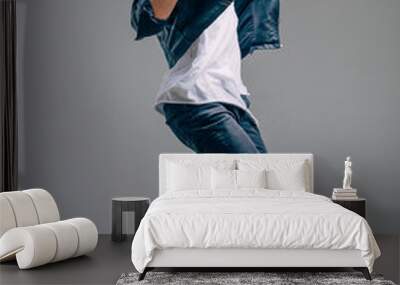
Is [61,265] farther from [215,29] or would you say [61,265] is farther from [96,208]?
[215,29]

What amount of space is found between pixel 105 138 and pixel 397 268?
3.27 metres

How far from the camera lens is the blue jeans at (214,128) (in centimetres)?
689

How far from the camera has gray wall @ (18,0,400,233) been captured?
7.03 m

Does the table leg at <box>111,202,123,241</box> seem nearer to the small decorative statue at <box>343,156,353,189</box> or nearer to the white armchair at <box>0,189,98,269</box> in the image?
the white armchair at <box>0,189,98,269</box>

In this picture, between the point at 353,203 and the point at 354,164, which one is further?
the point at 354,164

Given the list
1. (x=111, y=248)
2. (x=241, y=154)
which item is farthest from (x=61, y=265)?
(x=241, y=154)

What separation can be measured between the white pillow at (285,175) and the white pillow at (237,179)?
122mm

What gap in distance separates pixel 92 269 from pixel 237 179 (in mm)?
1762

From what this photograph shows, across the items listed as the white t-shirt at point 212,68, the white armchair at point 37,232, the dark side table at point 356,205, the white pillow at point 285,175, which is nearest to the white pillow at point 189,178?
the white pillow at point 285,175

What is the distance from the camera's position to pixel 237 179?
6.43 meters

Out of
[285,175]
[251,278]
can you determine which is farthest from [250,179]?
[251,278]

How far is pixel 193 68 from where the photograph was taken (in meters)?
6.86

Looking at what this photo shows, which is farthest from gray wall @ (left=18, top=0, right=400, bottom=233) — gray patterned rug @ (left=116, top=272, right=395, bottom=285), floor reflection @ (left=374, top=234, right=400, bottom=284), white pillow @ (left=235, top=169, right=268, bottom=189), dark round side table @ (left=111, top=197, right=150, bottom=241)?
gray patterned rug @ (left=116, top=272, right=395, bottom=285)

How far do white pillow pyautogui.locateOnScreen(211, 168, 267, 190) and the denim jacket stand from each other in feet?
4.26
